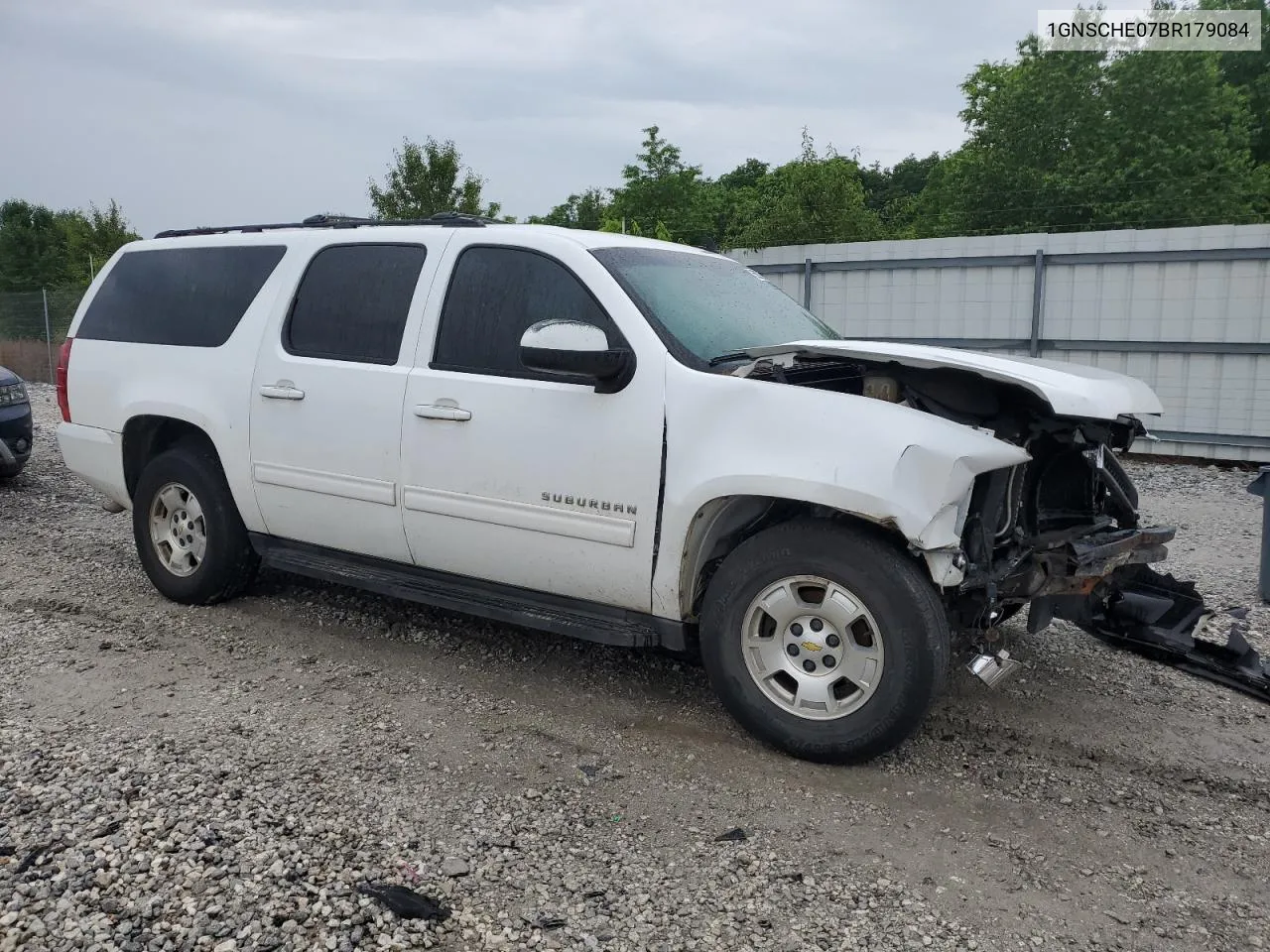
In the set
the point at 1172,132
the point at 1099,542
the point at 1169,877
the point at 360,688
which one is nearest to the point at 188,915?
the point at 360,688

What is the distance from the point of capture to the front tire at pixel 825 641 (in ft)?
11.6

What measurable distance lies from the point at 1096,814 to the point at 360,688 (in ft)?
9.53

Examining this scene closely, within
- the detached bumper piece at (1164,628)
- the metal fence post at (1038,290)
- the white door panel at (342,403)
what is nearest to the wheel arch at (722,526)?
the detached bumper piece at (1164,628)

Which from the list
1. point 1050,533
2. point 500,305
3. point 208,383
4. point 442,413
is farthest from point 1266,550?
point 208,383

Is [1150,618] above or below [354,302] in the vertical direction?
below

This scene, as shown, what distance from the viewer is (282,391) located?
4930mm

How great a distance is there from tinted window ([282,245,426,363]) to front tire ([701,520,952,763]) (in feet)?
6.40

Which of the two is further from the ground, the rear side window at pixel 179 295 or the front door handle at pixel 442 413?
the rear side window at pixel 179 295

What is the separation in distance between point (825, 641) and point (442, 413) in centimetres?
185

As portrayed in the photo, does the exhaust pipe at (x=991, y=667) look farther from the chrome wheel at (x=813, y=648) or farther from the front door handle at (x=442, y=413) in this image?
the front door handle at (x=442, y=413)

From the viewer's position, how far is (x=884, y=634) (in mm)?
3551

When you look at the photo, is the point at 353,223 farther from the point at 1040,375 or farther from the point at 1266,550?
the point at 1266,550

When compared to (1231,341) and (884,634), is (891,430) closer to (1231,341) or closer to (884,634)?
(884,634)

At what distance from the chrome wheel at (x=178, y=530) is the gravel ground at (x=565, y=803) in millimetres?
410
